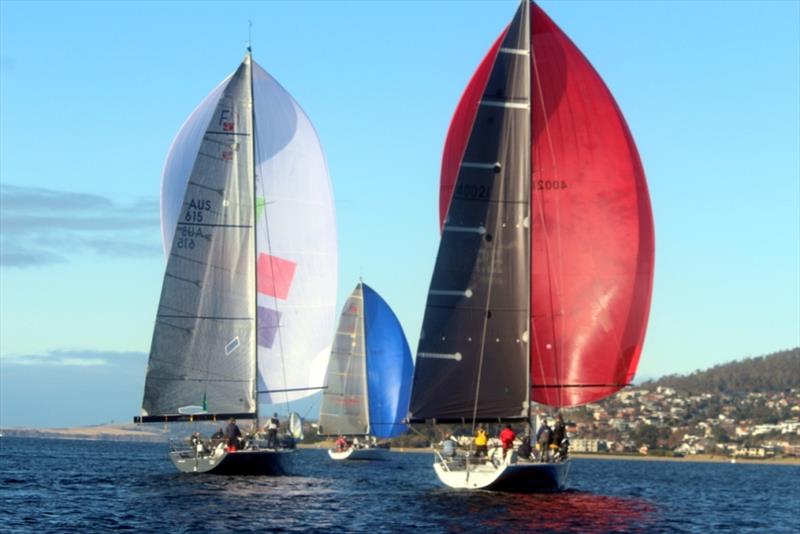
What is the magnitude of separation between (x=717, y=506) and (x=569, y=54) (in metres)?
16.9

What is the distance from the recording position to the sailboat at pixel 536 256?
40.3 meters

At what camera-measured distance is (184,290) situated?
158 ft

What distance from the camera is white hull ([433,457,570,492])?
38.2 m

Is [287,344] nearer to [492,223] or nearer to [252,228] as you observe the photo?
[252,228]

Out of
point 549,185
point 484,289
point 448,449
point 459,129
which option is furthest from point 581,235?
point 448,449

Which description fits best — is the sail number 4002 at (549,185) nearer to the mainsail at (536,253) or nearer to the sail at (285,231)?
the mainsail at (536,253)

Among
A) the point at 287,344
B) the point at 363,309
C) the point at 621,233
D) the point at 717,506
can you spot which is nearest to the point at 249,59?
the point at 287,344

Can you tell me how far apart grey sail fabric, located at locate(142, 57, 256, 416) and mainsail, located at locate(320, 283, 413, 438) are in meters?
30.5

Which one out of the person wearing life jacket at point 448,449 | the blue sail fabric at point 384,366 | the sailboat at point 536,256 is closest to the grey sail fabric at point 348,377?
the blue sail fabric at point 384,366

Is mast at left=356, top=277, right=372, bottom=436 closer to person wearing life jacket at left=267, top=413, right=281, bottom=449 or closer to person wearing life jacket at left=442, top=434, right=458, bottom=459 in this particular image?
person wearing life jacket at left=267, top=413, right=281, bottom=449

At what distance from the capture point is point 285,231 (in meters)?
51.3

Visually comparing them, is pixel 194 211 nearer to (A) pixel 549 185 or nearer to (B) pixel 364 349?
(A) pixel 549 185

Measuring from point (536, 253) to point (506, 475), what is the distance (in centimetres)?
693

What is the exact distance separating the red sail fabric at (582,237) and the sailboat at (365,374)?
3896cm
